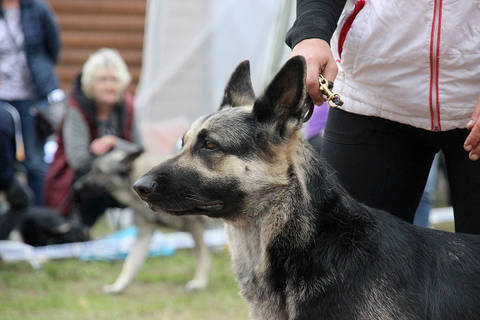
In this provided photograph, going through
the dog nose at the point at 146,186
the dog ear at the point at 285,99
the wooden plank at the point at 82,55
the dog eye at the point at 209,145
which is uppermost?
the dog ear at the point at 285,99

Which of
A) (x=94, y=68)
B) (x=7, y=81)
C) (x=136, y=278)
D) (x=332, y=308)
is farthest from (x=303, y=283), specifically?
(x=7, y=81)

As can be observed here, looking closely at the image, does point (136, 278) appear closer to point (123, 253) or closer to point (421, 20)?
point (123, 253)

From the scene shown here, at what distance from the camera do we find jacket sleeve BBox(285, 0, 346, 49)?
7.39 feet

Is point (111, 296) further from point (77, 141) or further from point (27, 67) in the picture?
point (27, 67)

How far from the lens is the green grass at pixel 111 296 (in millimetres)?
4762

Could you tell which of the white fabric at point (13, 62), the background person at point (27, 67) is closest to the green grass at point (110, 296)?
the background person at point (27, 67)

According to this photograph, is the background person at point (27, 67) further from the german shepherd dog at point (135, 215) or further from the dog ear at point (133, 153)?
the dog ear at point (133, 153)

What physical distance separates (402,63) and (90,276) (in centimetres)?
435

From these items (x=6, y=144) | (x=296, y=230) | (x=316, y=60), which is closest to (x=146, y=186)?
(x=296, y=230)

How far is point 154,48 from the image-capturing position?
7.94 meters

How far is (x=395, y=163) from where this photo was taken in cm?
247

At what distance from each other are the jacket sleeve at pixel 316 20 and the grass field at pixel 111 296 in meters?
2.80

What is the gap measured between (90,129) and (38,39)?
123cm

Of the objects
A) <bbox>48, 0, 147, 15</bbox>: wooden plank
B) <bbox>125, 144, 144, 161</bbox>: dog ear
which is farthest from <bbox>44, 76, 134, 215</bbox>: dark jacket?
<bbox>48, 0, 147, 15</bbox>: wooden plank
